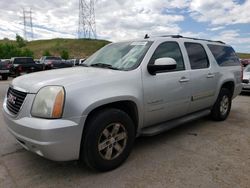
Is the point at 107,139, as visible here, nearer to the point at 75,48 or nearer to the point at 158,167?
the point at 158,167

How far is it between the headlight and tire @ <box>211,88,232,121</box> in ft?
12.3

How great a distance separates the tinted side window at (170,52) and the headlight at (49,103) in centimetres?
161

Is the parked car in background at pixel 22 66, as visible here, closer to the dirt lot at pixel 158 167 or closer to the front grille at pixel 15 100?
the dirt lot at pixel 158 167

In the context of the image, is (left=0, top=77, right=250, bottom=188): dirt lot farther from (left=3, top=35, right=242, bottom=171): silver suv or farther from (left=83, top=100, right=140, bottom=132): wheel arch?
(left=83, top=100, right=140, bottom=132): wheel arch

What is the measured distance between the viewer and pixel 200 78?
4.59 m

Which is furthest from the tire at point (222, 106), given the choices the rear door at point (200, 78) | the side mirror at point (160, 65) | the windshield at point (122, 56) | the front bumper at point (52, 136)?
the front bumper at point (52, 136)

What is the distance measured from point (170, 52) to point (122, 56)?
0.85 metres

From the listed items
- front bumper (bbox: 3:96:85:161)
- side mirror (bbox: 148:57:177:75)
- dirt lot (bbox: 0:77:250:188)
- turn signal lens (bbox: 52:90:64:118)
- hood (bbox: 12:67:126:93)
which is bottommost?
dirt lot (bbox: 0:77:250:188)

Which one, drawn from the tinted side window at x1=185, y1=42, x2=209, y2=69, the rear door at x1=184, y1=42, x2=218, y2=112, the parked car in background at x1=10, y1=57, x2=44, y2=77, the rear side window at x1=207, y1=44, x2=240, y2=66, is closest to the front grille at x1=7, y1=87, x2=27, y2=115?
the rear door at x1=184, y1=42, x2=218, y2=112

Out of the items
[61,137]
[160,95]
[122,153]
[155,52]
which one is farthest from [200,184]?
[155,52]

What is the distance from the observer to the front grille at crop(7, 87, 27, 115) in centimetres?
304

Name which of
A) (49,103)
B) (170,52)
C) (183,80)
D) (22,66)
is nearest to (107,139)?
(49,103)

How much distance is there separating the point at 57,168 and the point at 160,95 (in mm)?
1780

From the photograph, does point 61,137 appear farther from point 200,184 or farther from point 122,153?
point 200,184
